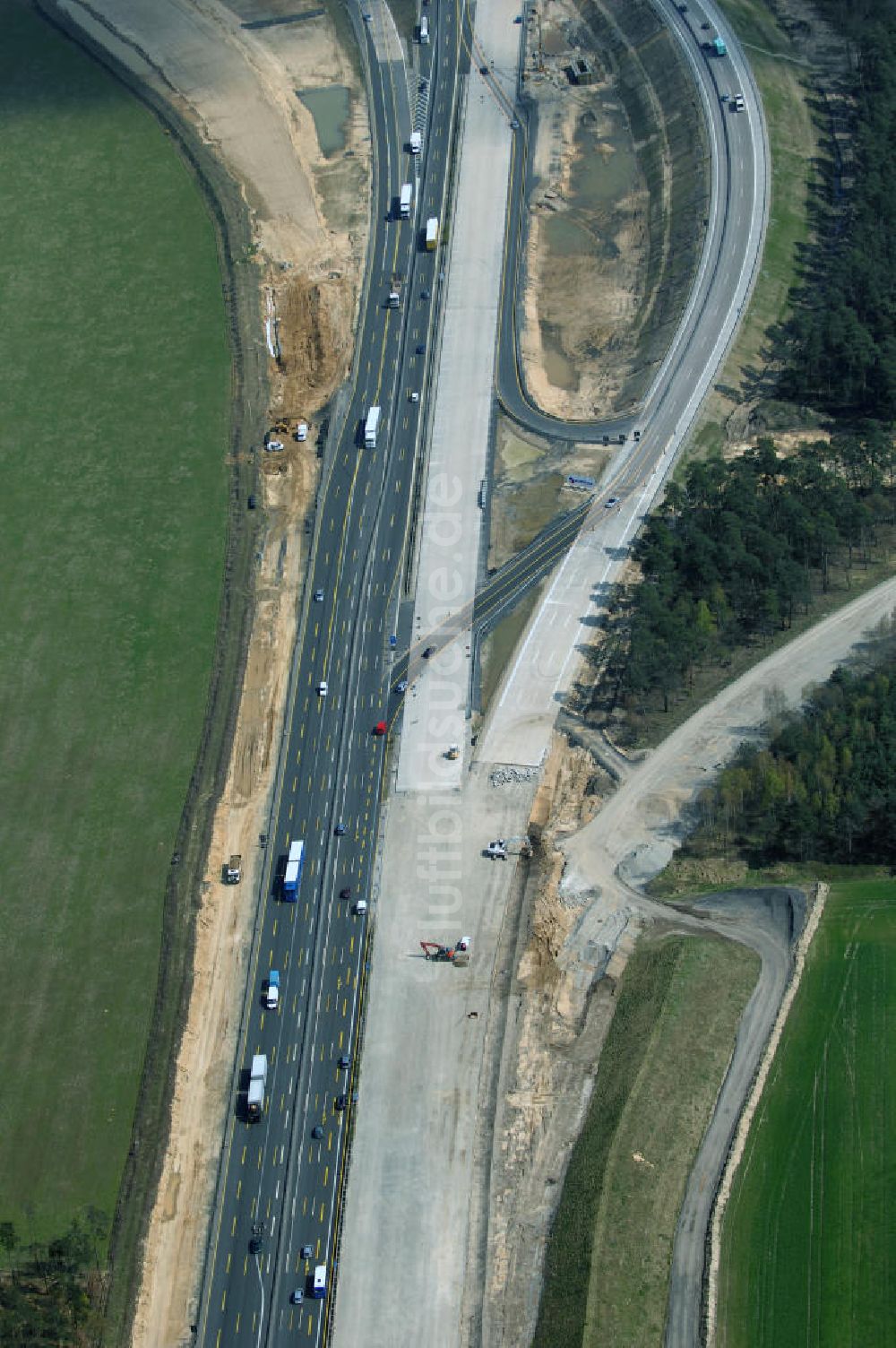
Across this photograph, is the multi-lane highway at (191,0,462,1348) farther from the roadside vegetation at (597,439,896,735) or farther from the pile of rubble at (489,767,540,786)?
the roadside vegetation at (597,439,896,735)

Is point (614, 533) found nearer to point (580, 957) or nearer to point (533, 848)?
point (533, 848)

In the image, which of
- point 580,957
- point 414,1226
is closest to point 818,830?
point 580,957

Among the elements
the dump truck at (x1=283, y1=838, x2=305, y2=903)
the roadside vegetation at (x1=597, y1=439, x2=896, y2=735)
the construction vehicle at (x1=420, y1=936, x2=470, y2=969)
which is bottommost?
the construction vehicle at (x1=420, y1=936, x2=470, y2=969)

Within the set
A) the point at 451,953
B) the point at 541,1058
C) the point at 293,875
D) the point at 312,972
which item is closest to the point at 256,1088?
the point at 312,972

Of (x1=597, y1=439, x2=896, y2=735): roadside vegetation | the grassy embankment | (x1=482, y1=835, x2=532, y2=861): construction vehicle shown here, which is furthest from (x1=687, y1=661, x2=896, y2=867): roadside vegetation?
(x1=482, y1=835, x2=532, y2=861): construction vehicle

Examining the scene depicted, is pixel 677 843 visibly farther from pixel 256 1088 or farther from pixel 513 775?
pixel 256 1088

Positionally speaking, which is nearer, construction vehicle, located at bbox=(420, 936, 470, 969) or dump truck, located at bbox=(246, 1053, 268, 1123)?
dump truck, located at bbox=(246, 1053, 268, 1123)
